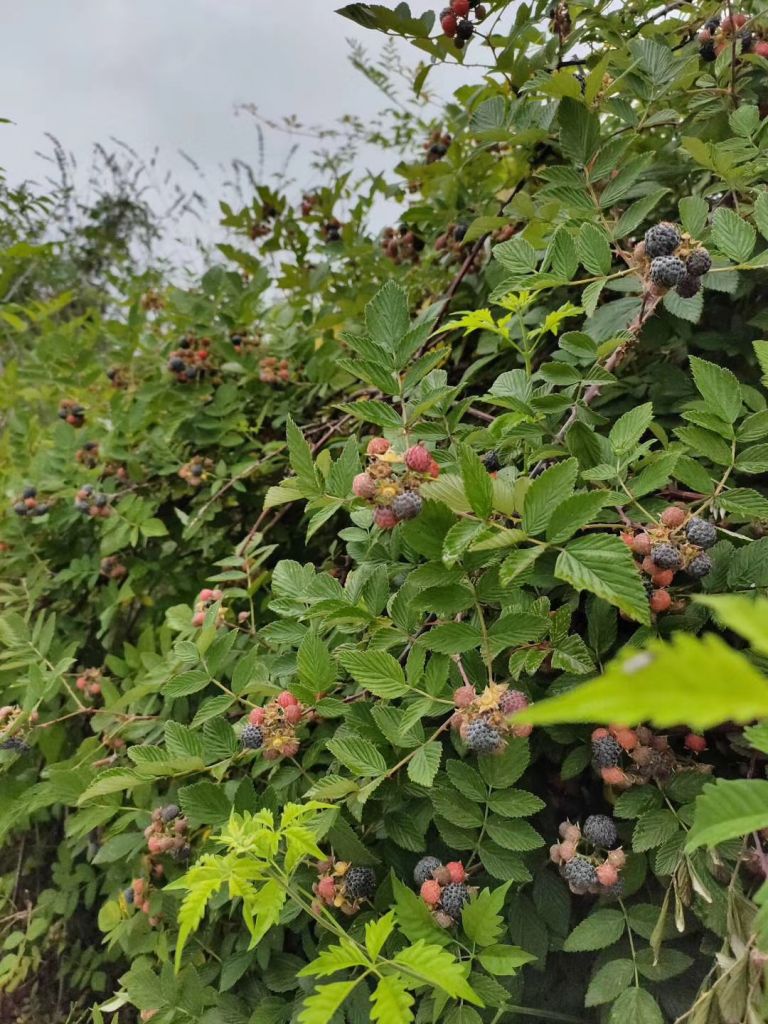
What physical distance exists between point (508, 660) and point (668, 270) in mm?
391

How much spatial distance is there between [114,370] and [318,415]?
0.61 metres

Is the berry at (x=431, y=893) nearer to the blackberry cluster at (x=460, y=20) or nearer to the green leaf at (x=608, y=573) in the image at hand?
the green leaf at (x=608, y=573)

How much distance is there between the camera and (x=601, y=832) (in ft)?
1.94

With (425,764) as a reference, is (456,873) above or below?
below

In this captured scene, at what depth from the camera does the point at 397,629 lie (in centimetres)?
66

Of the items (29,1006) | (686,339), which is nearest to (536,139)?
(686,339)

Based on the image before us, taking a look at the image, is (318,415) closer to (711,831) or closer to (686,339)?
(686,339)

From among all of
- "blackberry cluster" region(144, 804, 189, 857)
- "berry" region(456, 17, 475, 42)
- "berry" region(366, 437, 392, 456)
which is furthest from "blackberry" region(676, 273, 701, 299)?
"blackberry cluster" region(144, 804, 189, 857)

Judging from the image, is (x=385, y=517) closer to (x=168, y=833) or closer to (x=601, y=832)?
(x=601, y=832)

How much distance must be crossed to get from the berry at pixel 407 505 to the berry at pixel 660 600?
8.8 inches

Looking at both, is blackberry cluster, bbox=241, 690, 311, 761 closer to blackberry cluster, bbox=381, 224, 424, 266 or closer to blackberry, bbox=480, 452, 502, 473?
→ blackberry, bbox=480, 452, 502, 473

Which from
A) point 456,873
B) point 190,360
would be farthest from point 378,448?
point 190,360

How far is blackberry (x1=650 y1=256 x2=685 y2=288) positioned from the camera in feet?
2.03

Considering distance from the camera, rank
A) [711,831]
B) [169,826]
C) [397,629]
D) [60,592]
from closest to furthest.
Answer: [711,831], [397,629], [169,826], [60,592]
